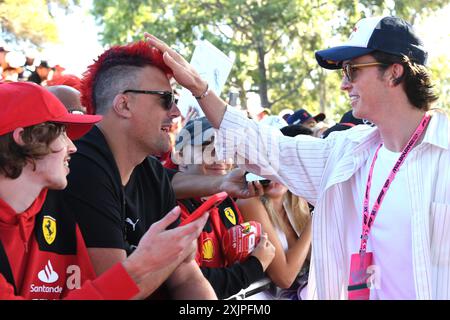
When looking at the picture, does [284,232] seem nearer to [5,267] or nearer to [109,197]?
[109,197]

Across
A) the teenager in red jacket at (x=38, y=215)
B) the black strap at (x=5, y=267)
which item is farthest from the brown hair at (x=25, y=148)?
the black strap at (x=5, y=267)

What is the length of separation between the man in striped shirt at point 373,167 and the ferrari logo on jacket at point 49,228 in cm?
92

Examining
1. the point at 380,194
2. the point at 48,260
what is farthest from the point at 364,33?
the point at 48,260

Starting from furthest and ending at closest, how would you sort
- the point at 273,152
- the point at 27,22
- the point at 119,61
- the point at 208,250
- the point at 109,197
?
the point at 27,22 < the point at 208,250 < the point at 119,61 < the point at 273,152 < the point at 109,197

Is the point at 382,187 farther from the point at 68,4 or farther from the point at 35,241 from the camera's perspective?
the point at 68,4

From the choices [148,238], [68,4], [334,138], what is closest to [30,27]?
[68,4]

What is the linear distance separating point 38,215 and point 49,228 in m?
0.07

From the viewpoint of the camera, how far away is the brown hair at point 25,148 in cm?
271

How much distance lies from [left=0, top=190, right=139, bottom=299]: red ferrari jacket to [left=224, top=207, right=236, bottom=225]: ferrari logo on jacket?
156cm

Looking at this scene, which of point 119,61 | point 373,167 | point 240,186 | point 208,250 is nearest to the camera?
point 373,167

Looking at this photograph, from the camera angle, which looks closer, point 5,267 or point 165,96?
point 5,267

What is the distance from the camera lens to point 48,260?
9.20 ft

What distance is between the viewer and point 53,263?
9.27 feet

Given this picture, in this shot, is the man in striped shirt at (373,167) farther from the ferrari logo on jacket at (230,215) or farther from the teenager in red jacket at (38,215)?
the ferrari logo on jacket at (230,215)
